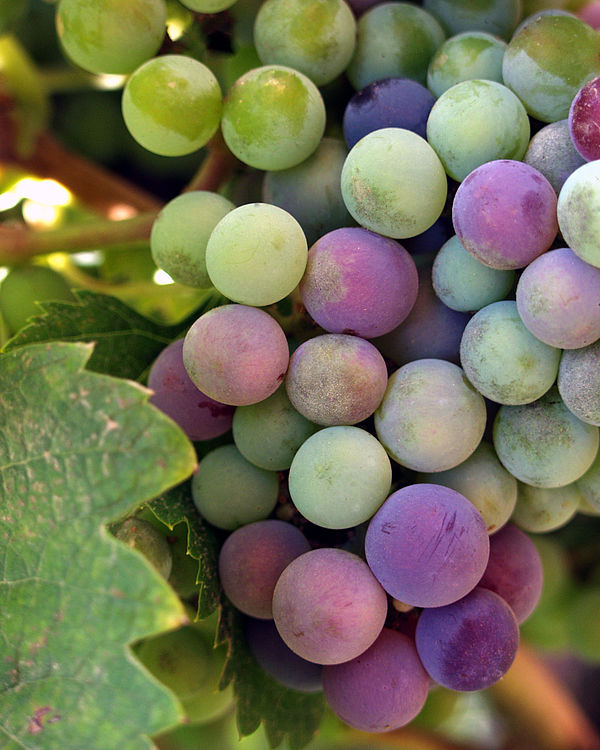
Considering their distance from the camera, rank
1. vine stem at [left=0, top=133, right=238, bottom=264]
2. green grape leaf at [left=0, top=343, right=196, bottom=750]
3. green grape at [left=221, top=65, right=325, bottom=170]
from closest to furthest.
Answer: green grape leaf at [left=0, top=343, right=196, bottom=750] → green grape at [left=221, top=65, right=325, bottom=170] → vine stem at [left=0, top=133, right=238, bottom=264]

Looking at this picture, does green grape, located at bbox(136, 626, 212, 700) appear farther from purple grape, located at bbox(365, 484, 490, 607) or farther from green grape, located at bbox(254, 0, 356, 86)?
green grape, located at bbox(254, 0, 356, 86)

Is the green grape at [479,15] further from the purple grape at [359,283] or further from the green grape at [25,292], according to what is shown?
the green grape at [25,292]

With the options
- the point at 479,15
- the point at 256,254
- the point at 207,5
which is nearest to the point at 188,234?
the point at 256,254

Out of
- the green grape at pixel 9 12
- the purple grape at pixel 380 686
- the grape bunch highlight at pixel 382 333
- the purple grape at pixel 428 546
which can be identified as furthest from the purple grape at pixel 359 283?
the green grape at pixel 9 12

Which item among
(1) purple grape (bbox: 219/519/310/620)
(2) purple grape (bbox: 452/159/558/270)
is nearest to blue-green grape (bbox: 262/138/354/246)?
(2) purple grape (bbox: 452/159/558/270)

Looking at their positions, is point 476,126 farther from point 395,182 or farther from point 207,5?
point 207,5

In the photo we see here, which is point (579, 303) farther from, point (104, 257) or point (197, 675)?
point (104, 257)
